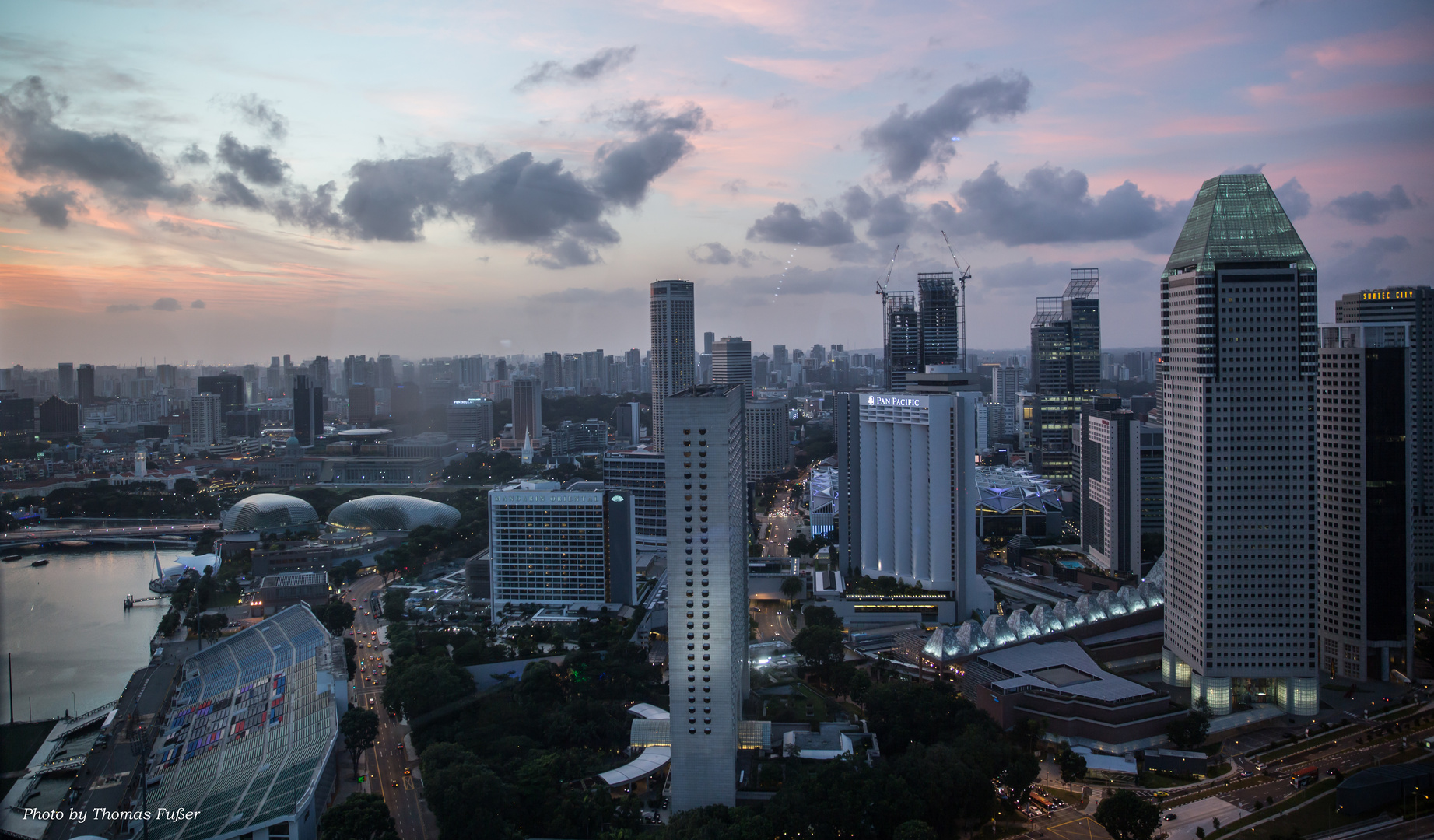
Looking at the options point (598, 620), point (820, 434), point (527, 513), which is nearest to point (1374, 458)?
point (598, 620)

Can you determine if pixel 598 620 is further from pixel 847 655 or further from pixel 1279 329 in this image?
pixel 1279 329

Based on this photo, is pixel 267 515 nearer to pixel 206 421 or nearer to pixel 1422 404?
pixel 206 421

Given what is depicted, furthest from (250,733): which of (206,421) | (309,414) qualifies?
(309,414)

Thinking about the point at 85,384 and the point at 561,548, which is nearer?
the point at 85,384

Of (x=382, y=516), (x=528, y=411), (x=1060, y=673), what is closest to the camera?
(x=1060, y=673)

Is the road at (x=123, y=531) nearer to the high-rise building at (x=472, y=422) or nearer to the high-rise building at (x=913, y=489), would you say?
the high-rise building at (x=472, y=422)

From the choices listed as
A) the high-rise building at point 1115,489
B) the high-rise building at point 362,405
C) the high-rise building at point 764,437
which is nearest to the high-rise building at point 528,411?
the high-rise building at point 362,405

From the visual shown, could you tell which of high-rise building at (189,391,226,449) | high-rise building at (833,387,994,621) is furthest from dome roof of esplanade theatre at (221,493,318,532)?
high-rise building at (833,387,994,621)
